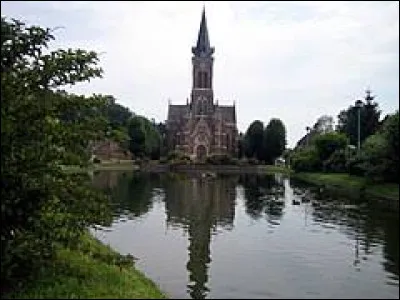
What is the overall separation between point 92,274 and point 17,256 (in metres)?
2.64

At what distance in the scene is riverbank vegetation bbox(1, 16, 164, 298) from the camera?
658 inches

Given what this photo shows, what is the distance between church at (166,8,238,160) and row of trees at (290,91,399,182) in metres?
30.9

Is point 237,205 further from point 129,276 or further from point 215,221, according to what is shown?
point 129,276

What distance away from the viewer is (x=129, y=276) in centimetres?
1975

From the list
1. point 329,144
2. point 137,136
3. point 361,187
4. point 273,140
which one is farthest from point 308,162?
point 137,136

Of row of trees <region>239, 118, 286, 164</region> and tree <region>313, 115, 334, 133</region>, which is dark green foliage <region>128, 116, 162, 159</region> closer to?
row of trees <region>239, 118, 286, 164</region>

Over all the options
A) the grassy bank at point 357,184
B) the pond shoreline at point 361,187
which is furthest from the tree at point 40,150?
the grassy bank at point 357,184

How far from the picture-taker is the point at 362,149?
246 feet

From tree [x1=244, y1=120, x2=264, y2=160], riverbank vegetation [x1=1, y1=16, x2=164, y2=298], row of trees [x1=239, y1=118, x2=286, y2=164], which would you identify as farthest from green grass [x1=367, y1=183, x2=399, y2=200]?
tree [x1=244, y1=120, x2=264, y2=160]

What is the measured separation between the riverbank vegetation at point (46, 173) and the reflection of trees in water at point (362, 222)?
12.3 m

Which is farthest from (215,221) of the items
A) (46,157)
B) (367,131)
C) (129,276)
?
(367,131)

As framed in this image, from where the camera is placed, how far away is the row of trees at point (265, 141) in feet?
495

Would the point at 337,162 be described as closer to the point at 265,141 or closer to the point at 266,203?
the point at 266,203

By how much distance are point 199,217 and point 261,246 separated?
1331cm
